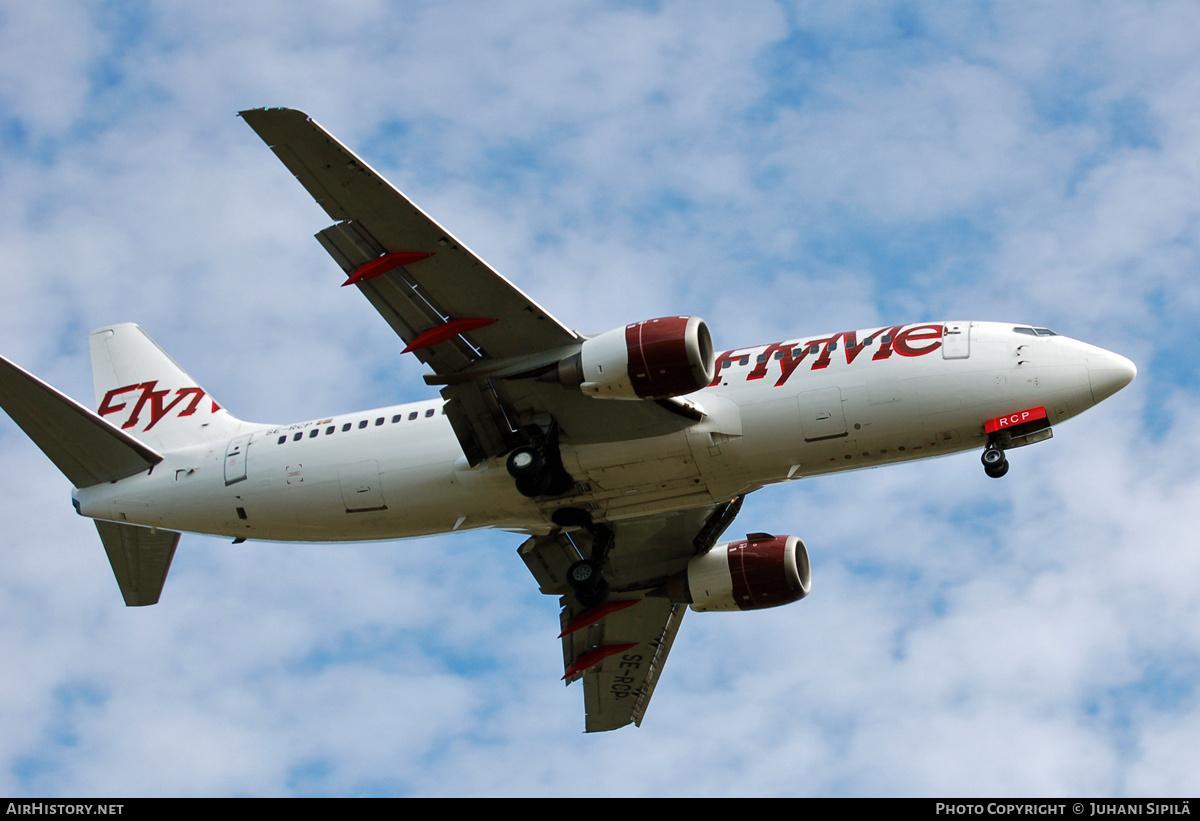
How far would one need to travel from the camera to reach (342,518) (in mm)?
33625

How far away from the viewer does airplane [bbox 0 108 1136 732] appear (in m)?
29.4

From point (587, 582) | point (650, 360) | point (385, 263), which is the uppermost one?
point (385, 263)

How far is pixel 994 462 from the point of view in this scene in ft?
96.8

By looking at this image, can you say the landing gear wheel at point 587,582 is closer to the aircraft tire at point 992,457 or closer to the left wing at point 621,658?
the left wing at point 621,658

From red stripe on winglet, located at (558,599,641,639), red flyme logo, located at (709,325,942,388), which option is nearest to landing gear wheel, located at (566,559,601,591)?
red stripe on winglet, located at (558,599,641,639)

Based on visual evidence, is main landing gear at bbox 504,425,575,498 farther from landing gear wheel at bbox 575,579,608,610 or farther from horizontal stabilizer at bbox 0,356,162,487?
horizontal stabilizer at bbox 0,356,162,487

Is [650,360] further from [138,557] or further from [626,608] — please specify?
[138,557]

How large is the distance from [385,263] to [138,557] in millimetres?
13509

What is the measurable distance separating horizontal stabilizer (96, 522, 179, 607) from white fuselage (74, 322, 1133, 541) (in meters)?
1.04

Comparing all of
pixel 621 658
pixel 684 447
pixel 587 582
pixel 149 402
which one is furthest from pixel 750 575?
pixel 149 402

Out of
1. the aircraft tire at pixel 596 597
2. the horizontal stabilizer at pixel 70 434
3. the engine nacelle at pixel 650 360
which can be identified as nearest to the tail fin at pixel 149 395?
the horizontal stabilizer at pixel 70 434

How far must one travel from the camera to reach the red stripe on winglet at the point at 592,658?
39.0 m

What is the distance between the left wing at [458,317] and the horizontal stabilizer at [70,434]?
9355 mm

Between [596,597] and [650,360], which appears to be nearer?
[650,360]
